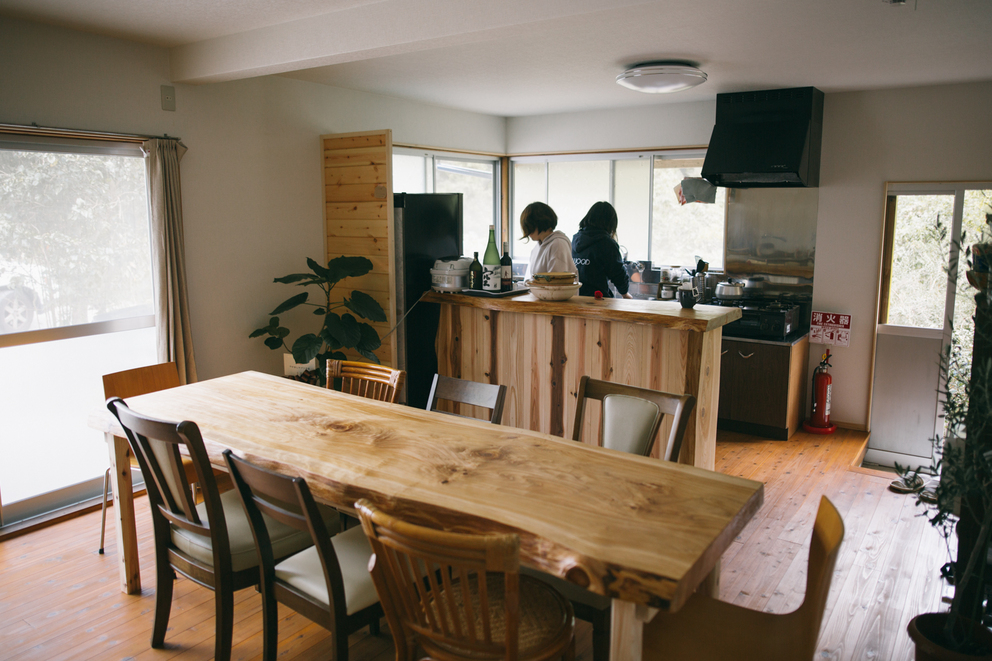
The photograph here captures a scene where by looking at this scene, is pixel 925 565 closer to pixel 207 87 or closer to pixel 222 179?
pixel 222 179

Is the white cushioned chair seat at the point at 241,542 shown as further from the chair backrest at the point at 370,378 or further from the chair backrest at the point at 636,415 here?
the chair backrest at the point at 636,415

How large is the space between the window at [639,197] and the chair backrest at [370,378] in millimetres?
3641

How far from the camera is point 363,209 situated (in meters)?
4.50

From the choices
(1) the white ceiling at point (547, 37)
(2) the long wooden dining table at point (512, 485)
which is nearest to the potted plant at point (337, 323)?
(1) the white ceiling at point (547, 37)

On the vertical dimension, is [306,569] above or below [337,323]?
below

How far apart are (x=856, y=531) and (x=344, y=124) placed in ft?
13.7

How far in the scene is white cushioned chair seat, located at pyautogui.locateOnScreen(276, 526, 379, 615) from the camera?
1899mm

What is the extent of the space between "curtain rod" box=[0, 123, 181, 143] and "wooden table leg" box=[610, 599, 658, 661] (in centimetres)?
339

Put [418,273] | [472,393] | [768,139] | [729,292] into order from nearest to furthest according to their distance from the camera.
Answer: [472,393] → [418,273] → [768,139] → [729,292]

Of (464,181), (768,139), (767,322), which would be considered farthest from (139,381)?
(768,139)

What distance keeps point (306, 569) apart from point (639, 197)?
4951 millimetres

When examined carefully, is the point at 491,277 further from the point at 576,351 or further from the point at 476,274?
the point at 576,351

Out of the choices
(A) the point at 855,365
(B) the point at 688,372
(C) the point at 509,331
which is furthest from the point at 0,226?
(A) the point at 855,365

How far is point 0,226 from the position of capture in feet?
10.7
